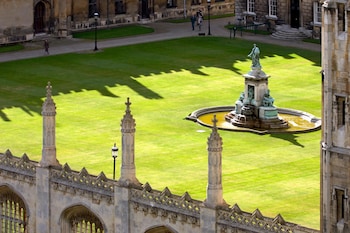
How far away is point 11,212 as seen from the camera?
Answer: 7319cm

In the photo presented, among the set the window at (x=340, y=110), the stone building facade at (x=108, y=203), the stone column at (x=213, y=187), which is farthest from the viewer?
the stone building facade at (x=108, y=203)

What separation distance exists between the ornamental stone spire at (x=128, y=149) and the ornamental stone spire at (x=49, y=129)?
15.4 ft

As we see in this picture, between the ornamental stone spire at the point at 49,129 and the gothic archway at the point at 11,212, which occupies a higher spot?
the ornamental stone spire at the point at 49,129

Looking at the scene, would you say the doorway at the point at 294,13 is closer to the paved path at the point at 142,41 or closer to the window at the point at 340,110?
the paved path at the point at 142,41

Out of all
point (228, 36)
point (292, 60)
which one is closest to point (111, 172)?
point (292, 60)

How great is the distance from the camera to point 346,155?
5716 cm

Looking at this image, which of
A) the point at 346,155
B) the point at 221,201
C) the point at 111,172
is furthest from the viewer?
the point at 111,172

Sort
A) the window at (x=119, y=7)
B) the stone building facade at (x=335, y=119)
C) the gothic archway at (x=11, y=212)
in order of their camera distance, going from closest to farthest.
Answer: the stone building facade at (x=335, y=119) → the gothic archway at (x=11, y=212) → the window at (x=119, y=7)

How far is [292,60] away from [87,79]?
56.9 ft

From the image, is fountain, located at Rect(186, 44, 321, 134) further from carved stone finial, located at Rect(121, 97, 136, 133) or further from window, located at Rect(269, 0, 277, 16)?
window, located at Rect(269, 0, 277, 16)

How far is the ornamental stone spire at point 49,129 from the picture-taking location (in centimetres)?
6950

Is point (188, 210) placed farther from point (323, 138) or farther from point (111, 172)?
point (111, 172)

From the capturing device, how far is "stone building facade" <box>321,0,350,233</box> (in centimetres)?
5678

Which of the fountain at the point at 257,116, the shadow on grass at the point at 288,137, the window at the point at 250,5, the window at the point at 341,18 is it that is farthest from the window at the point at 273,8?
the window at the point at 341,18
